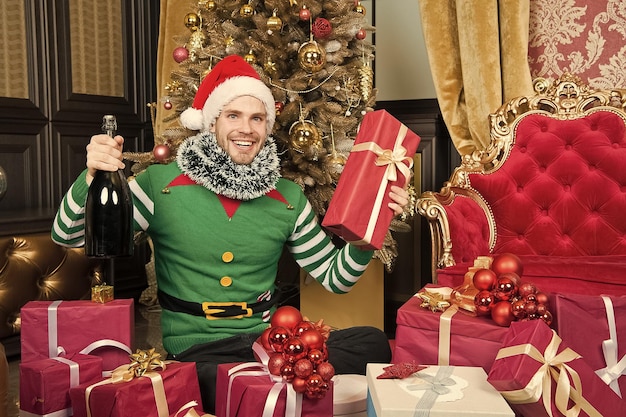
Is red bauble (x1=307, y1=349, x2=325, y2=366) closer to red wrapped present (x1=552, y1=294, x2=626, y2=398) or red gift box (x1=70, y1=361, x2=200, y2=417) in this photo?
red gift box (x1=70, y1=361, x2=200, y2=417)

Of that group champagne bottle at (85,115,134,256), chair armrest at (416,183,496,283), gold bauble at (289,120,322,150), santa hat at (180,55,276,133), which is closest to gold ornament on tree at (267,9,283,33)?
gold bauble at (289,120,322,150)

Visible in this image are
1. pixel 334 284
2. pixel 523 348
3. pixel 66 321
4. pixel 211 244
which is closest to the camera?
pixel 523 348

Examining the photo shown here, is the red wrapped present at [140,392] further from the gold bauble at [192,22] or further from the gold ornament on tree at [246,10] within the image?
the gold bauble at [192,22]

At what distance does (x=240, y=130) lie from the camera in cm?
205

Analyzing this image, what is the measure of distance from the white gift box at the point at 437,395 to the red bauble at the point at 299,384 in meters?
0.16

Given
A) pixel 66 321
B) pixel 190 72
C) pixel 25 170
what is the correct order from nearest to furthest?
pixel 66 321 → pixel 190 72 → pixel 25 170

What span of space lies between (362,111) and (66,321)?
5.95ft

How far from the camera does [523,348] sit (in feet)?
4.80

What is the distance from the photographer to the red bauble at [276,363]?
1512 mm

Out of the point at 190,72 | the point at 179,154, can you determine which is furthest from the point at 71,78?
the point at 179,154

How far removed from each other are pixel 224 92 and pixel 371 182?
614 mm

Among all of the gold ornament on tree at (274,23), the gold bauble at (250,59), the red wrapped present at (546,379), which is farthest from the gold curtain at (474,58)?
the red wrapped present at (546,379)

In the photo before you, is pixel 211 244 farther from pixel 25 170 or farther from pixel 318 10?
pixel 25 170

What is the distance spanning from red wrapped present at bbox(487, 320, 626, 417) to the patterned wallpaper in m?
1.93
